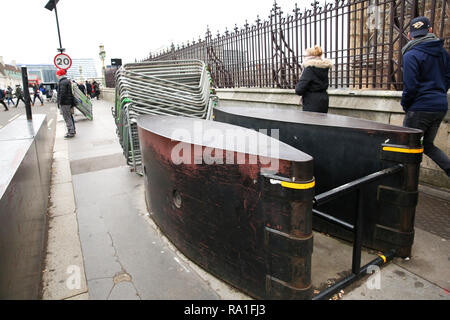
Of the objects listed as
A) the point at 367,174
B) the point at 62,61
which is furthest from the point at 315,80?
the point at 62,61

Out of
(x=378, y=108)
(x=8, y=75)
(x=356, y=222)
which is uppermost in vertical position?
(x=8, y=75)

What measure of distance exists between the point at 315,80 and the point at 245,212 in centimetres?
351

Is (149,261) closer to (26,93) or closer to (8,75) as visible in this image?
(26,93)

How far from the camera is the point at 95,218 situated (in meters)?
4.10

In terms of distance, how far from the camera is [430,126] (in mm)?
3951

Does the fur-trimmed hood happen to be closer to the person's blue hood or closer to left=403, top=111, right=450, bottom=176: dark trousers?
the person's blue hood

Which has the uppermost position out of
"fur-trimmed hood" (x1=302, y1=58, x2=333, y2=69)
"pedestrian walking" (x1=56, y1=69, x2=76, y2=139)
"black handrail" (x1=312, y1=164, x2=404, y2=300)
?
"fur-trimmed hood" (x1=302, y1=58, x2=333, y2=69)

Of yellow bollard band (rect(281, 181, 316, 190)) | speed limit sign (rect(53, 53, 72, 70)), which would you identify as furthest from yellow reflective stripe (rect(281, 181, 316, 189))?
speed limit sign (rect(53, 53, 72, 70))

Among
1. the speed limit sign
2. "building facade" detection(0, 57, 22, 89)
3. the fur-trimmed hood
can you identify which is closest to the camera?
the fur-trimmed hood

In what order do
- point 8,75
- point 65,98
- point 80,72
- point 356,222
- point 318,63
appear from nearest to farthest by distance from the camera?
1. point 356,222
2. point 318,63
3. point 65,98
4. point 80,72
5. point 8,75

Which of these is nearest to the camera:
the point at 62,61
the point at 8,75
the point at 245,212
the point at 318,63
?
Answer: the point at 245,212

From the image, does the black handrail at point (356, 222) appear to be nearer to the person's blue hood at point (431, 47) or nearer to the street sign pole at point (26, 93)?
the person's blue hood at point (431, 47)

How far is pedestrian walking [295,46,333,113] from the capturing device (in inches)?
198

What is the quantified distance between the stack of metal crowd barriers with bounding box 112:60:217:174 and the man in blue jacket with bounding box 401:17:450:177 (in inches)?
119
